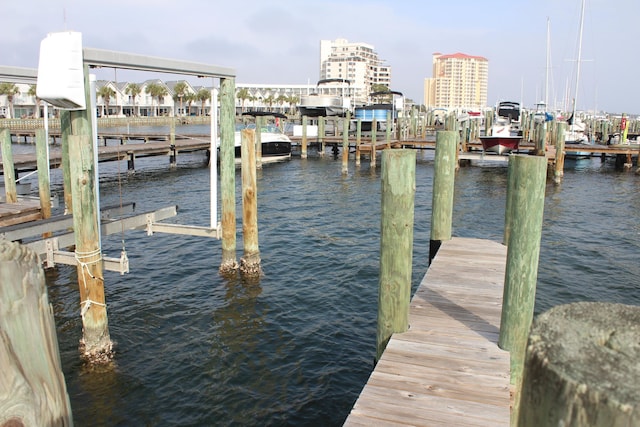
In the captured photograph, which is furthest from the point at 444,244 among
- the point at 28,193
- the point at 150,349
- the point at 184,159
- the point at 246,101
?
the point at 246,101

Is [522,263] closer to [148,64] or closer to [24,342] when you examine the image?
[24,342]

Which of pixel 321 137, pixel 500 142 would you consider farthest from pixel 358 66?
pixel 500 142

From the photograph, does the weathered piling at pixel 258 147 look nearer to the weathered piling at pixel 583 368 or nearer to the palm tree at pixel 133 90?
the weathered piling at pixel 583 368

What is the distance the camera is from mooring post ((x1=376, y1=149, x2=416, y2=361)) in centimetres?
543

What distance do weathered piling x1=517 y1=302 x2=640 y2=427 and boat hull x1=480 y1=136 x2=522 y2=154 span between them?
30.3 metres

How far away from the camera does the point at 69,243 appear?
876 centimetres

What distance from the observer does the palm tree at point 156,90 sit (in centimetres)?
9869

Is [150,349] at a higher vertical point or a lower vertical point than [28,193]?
lower

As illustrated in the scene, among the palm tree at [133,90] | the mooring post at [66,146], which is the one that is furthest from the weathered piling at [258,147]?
the palm tree at [133,90]

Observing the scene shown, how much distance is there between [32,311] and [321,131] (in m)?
37.9

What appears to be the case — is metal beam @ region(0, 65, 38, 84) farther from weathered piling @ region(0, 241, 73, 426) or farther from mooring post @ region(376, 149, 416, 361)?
weathered piling @ region(0, 241, 73, 426)

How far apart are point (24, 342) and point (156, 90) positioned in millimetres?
104826

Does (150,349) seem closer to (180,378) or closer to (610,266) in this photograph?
(180,378)

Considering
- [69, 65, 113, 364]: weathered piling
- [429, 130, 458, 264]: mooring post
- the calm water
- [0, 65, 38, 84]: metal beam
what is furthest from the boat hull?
[69, 65, 113, 364]: weathered piling
